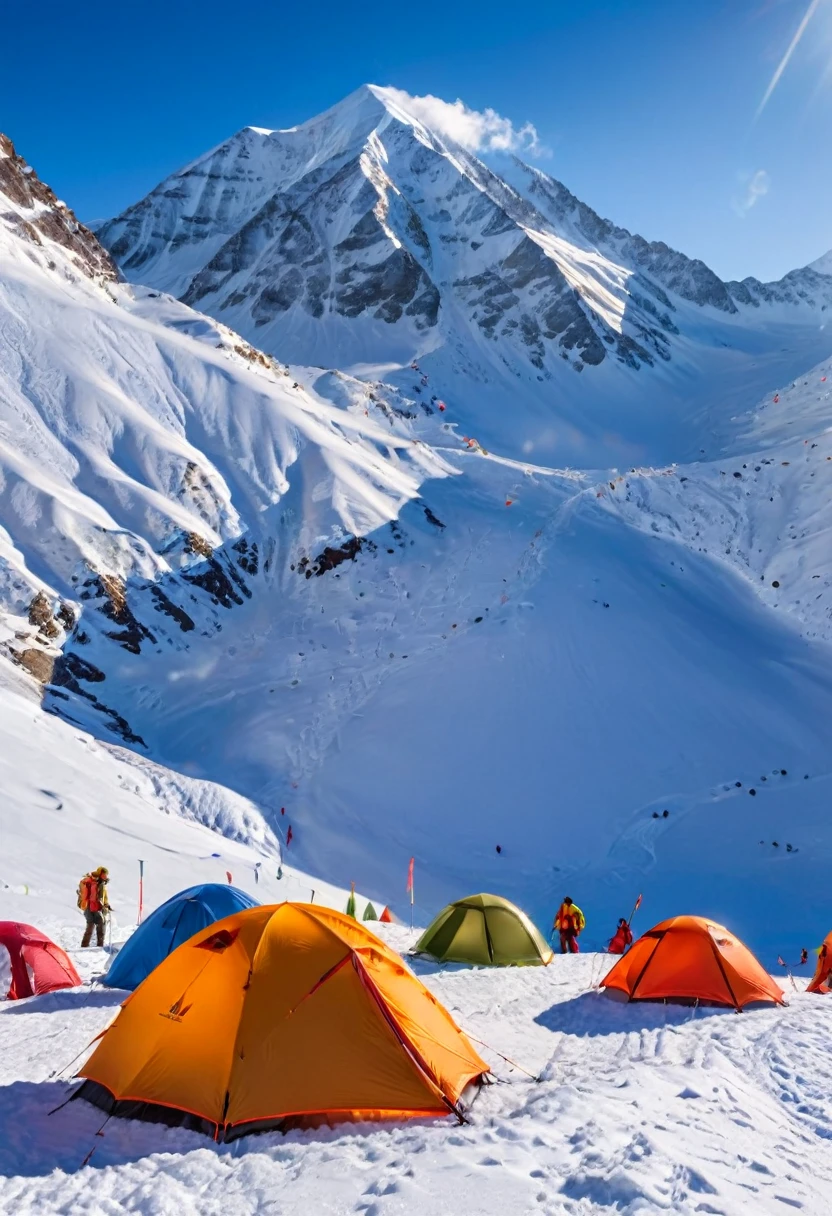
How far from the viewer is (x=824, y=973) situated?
13.6 m

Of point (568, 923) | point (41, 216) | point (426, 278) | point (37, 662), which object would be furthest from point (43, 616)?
point (426, 278)

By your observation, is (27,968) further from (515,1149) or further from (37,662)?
(37,662)

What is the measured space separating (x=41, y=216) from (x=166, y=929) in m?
65.2

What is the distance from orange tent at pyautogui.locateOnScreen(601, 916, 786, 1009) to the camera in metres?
10.8

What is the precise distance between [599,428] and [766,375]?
115 ft

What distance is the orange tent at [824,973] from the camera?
43.7ft

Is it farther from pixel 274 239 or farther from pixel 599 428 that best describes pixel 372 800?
pixel 274 239

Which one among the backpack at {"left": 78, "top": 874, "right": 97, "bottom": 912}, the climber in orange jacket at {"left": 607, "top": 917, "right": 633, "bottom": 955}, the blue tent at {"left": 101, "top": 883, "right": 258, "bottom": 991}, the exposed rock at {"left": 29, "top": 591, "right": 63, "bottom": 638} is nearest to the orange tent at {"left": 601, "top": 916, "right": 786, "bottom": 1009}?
the blue tent at {"left": 101, "top": 883, "right": 258, "bottom": 991}

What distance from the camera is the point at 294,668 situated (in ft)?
114

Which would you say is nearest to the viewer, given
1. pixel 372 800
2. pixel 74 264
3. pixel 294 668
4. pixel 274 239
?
pixel 372 800

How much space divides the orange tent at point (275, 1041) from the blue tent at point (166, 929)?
393 cm

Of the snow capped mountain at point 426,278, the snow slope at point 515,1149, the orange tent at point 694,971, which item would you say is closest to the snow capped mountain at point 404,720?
the snow slope at point 515,1149

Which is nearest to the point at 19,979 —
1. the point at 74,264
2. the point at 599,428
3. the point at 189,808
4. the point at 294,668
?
the point at 189,808

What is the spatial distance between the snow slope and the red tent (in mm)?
2644
